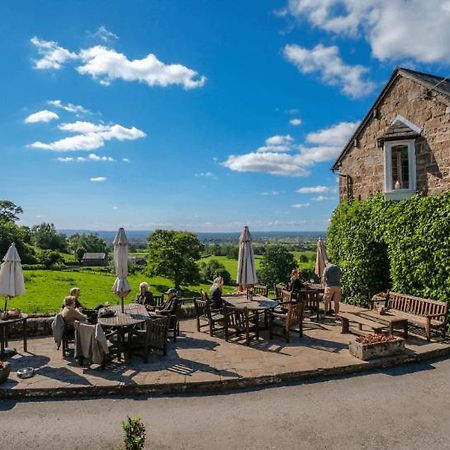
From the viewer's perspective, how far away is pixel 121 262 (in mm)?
9547

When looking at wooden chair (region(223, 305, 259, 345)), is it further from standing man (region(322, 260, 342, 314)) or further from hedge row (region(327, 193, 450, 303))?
hedge row (region(327, 193, 450, 303))

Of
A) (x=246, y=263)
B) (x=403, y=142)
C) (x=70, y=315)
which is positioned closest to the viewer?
(x=70, y=315)

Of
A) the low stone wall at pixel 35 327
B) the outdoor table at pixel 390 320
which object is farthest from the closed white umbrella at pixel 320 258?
the low stone wall at pixel 35 327

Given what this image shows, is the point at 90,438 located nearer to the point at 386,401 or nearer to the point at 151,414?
the point at 151,414

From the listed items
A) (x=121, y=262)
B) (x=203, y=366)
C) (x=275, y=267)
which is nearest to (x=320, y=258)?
(x=203, y=366)

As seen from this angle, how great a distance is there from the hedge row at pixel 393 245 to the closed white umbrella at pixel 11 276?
11.3 meters

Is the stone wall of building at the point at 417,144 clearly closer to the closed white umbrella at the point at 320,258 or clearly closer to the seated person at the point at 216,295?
the closed white umbrella at the point at 320,258

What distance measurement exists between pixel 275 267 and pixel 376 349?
5261 centimetres

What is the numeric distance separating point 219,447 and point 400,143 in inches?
476

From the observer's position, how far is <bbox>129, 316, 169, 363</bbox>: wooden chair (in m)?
8.10

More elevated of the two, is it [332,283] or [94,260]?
[332,283]

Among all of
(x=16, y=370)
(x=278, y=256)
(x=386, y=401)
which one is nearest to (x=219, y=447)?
(x=386, y=401)

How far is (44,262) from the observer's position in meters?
65.9

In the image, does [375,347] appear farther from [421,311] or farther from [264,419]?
[264,419]
